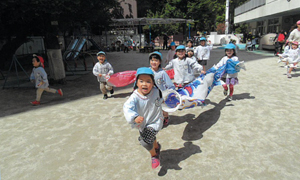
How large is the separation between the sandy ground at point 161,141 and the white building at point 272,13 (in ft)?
51.5

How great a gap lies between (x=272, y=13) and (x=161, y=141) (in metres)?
22.3

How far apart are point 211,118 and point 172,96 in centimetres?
156

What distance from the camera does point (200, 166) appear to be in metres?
3.10

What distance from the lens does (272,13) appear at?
20859 mm

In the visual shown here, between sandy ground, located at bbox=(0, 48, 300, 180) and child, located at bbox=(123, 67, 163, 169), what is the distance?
0.50m

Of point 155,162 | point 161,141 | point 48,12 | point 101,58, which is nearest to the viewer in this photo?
point 155,162

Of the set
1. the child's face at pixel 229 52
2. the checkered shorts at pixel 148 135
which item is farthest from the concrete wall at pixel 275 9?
the checkered shorts at pixel 148 135

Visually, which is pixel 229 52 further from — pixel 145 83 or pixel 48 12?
pixel 48 12

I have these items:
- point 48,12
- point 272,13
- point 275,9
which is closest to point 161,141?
point 48,12

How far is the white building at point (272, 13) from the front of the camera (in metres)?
18.3

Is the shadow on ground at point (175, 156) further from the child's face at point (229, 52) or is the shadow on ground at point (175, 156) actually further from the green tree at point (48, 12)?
the green tree at point (48, 12)

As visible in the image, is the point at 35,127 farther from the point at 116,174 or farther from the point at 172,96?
the point at 172,96

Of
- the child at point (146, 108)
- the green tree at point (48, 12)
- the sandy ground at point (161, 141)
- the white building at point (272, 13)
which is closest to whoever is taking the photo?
the child at point (146, 108)

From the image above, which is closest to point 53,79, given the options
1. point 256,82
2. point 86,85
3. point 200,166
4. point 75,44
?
point 86,85
